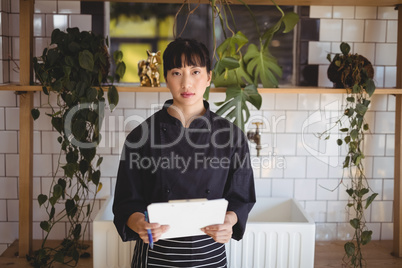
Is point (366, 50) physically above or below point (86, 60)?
above

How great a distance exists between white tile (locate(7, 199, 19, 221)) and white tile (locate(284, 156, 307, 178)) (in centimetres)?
151

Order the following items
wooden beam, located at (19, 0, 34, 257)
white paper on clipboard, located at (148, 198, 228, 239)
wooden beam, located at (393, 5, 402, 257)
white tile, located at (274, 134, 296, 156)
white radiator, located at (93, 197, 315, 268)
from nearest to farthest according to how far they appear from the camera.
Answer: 1. white paper on clipboard, located at (148, 198, 228, 239)
2. white radiator, located at (93, 197, 315, 268)
3. wooden beam, located at (19, 0, 34, 257)
4. wooden beam, located at (393, 5, 402, 257)
5. white tile, located at (274, 134, 296, 156)

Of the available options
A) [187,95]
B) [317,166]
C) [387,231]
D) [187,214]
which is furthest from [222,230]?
[387,231]

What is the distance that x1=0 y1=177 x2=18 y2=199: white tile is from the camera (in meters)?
2.73

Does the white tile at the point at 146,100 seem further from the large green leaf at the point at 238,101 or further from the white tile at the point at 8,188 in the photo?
the white tile at the point at 8,188

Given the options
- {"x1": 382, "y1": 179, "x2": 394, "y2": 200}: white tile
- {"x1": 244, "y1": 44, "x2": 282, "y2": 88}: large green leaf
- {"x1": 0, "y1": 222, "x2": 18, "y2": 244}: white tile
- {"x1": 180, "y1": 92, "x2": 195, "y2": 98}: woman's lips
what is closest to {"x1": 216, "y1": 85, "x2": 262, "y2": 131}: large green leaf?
{"x1": 244, "y1": 44, "x2": 282, "y2": 88}: large green leaf

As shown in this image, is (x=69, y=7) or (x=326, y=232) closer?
(x=69, y=7)

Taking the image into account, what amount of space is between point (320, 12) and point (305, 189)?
0.99 meters

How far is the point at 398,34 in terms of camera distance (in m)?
2.58

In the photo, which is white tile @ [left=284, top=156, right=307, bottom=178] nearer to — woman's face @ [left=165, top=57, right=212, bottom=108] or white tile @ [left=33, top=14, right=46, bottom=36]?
woman's face @ [left=165, top=57, right=212, bottom=108]

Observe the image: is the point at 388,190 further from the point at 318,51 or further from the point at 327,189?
the point at 318,51

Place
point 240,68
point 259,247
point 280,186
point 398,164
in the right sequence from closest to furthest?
1. point 259,247
2. point 240,68
3. point 398,164
4. point 280,186

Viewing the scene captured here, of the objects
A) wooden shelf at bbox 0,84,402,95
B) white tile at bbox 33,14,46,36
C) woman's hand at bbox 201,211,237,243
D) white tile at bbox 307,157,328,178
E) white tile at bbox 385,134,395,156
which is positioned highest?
white tile at bbox 33,14,46,36

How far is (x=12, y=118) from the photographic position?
268cm
